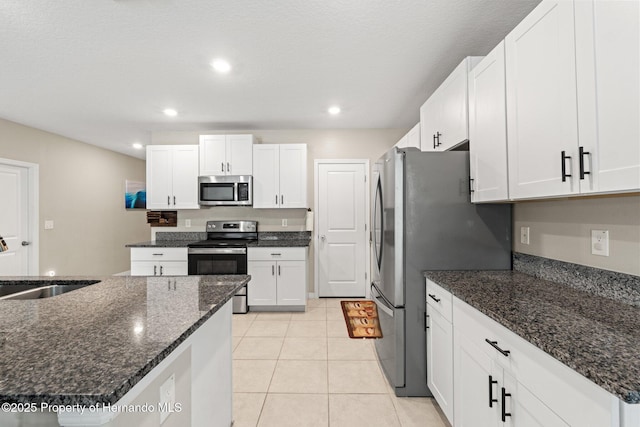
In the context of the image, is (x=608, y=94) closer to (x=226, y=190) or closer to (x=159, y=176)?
(x=226, y=190)

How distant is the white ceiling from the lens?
5.94 ft

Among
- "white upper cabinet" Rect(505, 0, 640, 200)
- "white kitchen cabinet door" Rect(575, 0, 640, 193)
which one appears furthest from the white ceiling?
"white kitchen cabinet door" Rect(575, 0, 640, 193)

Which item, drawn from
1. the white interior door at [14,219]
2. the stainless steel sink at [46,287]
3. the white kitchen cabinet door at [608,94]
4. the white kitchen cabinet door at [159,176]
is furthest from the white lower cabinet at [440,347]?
the white interior door at [14,219]

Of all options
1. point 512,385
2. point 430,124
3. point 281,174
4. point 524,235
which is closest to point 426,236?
point 524,235

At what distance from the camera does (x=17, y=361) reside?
2.25 ft

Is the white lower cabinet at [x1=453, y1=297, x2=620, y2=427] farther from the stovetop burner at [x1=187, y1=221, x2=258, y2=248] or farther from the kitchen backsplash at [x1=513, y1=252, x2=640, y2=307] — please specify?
the stovetop burner at [x1=187, y1=221, x2=258, y2=248]

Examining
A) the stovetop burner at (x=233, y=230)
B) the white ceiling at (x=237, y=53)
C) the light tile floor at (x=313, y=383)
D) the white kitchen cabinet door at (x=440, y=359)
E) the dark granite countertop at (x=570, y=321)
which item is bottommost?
the light tile floor at (x=313, y=383)

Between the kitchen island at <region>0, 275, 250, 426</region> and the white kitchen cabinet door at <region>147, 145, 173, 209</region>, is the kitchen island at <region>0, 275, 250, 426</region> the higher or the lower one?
the lower one

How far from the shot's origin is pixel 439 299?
68.7 inches

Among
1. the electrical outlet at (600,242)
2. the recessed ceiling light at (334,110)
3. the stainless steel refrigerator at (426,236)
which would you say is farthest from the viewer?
the recessed ceiling light at (334,110)

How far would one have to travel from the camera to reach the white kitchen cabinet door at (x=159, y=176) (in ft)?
13.1

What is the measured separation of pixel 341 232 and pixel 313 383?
233 cm

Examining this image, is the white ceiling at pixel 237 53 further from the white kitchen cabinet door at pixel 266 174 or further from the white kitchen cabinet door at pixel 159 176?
the white kitchen cabinet door at pixel 159 176

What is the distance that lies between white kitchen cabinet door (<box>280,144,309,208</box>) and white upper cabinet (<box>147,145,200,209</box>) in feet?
3.91
